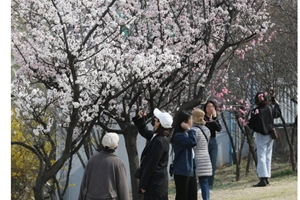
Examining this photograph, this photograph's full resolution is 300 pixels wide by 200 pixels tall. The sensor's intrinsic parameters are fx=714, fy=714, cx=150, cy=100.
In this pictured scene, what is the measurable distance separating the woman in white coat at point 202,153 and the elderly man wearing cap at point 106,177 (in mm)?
1523

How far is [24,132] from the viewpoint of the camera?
12305 millimetres

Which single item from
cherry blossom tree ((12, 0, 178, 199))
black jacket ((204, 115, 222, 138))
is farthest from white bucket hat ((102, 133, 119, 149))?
black jacket ((204, 115, 222, 138))

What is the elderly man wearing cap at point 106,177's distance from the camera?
7477mm

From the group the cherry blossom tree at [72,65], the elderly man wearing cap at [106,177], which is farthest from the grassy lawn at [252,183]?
the elderly man wearing cap at [106,177]

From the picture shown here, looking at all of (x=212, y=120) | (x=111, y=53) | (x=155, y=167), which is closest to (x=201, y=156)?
(x=212, y=120)

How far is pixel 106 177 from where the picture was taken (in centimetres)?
749

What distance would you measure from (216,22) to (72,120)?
9.91ft

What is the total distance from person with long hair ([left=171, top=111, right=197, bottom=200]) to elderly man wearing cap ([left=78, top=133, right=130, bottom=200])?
33.4 inches

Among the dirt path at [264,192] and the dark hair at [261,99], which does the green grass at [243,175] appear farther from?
the dark hair at [261,99]

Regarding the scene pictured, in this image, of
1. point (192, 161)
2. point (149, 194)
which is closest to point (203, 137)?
point (192, 161)

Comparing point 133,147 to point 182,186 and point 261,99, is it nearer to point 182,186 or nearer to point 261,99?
point 182,186

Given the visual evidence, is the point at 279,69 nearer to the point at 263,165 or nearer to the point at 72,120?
the point at 263,165

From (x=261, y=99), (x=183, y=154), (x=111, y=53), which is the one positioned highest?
(x=111, y=53)

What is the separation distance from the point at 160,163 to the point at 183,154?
1.73 ft
